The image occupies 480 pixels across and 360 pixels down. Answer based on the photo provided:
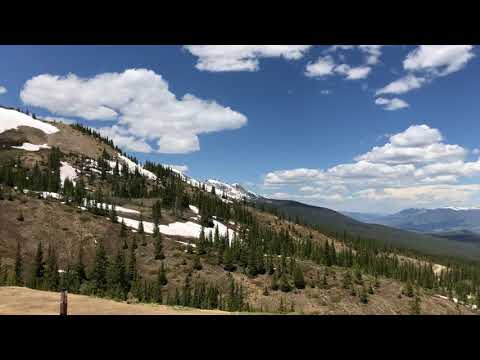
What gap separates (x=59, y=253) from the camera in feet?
350

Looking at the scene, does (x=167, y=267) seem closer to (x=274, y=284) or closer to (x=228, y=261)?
(x=228, y=261)

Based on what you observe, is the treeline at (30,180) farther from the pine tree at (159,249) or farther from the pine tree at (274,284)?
the pine tree at (274,284)

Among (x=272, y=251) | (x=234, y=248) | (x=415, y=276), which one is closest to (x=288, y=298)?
(x=234, y=248)

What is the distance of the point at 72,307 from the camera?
24.9 m

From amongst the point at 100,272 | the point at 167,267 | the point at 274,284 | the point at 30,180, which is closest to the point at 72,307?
the point at 100,272

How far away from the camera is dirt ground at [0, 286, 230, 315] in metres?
23.2

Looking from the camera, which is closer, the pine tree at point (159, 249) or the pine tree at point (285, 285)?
the pine tree at point (285, 285)

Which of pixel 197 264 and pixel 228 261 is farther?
pixel 228 261

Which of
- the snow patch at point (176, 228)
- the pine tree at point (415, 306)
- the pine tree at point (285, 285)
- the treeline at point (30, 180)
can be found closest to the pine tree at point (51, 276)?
the snow patch at point (176, 228)

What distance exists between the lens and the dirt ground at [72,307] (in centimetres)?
2323

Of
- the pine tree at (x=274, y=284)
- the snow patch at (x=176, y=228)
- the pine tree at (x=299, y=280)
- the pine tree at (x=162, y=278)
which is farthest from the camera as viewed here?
the snow patch at (x=176, y=228)

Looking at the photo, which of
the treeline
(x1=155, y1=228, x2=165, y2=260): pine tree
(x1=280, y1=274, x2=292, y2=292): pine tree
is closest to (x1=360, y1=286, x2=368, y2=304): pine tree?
(x1=280, y1=274, x2=292, y2=292): pine tree
